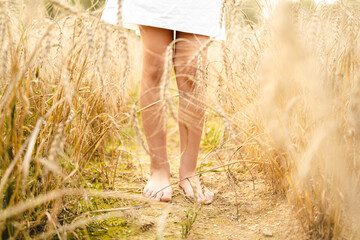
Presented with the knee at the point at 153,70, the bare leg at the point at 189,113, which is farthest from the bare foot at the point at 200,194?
the knee at the point at 153,70

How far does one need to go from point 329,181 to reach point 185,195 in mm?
720

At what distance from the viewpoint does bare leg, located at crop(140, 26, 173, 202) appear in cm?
137

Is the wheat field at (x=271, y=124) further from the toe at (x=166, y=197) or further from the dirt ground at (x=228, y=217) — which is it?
the toe at (x=166, y=197)

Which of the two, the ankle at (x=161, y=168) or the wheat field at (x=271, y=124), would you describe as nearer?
the wheat field at (x=271, y=124)

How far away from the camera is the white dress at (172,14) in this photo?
131 cm

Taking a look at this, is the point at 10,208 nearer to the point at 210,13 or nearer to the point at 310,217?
the point at 310,217

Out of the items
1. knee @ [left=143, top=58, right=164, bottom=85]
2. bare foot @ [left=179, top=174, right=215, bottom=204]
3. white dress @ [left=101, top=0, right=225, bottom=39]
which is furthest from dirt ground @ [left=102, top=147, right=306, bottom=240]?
white dress @ [left=101, top=0, right=225, bottom=39]

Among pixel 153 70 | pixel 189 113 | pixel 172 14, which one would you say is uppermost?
pixel 172 14

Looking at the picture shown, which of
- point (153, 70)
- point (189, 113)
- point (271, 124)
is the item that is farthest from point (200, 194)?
point (271, 124)

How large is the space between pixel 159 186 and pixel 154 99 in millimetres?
381

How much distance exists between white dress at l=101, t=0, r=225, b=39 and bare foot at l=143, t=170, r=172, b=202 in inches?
24.9

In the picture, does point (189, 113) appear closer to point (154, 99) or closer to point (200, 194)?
point (154, 99)

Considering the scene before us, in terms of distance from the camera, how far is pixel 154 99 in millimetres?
1417

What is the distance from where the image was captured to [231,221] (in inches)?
47.9
